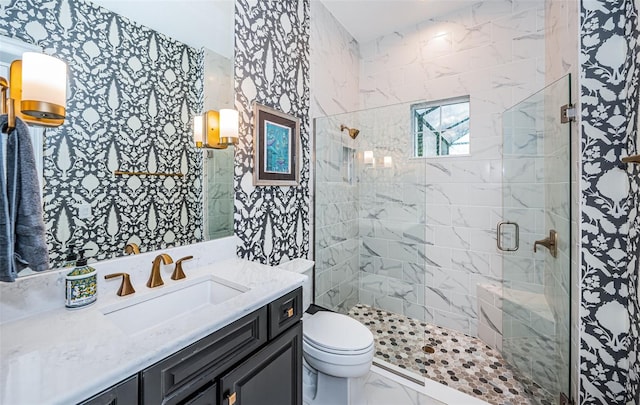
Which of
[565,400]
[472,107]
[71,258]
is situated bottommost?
[565,400]

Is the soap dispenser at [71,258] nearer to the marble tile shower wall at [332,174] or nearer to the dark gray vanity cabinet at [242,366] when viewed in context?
the dark gray vanity cabinet at [242,366]

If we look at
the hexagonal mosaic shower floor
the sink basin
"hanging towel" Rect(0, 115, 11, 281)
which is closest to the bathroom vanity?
the sink basin

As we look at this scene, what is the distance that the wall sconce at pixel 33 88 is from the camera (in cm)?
80

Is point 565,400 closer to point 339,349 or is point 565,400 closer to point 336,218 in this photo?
point 339,349

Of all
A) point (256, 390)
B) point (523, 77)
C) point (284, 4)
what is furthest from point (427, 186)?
point (256, 390)

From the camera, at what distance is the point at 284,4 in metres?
1.88

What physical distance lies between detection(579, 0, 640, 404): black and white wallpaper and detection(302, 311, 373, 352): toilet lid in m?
1.08

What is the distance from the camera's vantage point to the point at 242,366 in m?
0.91

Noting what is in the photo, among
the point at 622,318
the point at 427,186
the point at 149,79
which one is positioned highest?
the point at 149,79

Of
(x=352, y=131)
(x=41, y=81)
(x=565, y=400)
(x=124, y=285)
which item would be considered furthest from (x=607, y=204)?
(x=41, y=81)

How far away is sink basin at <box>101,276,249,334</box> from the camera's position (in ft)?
3.17

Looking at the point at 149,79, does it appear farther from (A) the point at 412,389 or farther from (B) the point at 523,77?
(B) the point at 523,77

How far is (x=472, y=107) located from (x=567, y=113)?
1.00m

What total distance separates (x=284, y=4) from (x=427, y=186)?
1.95 metres
